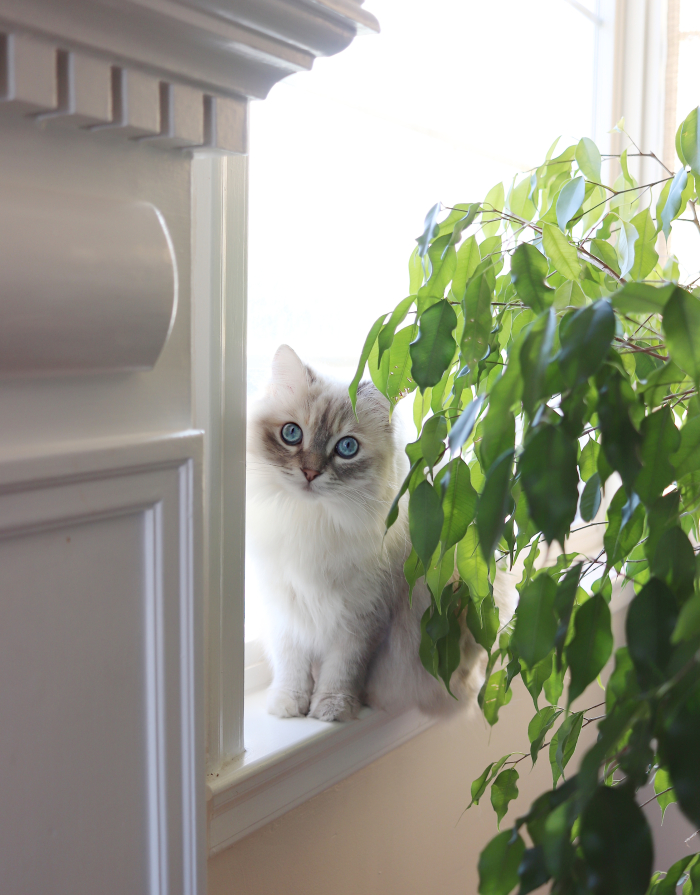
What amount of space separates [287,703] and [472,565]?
480 millimetres

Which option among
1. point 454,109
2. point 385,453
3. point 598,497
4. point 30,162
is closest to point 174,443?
point 30,162

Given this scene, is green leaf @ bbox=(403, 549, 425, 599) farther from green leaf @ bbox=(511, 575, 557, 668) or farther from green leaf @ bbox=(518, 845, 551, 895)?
green leaf @ bbox=(518, 845, 551, 895)

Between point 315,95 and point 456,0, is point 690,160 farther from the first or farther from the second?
point 456,0

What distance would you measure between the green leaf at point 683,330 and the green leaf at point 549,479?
9 centimetres

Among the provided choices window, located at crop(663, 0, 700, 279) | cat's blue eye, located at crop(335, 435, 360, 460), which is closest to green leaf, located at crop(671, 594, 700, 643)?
cat's blue eye, located at crop(335, 435, 360, 460)

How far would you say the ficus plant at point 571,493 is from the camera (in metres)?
0.38

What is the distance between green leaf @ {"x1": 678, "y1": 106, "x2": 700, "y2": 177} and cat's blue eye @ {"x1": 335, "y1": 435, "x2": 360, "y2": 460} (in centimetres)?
53

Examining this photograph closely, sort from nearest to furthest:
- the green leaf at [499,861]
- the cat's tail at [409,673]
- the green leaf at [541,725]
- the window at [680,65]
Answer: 1. the green leaf at [499,861]
2. the green leaf at [541,725]
3. the cat's tail at [409,673]
4. the window at [680,65]

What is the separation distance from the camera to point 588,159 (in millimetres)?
720

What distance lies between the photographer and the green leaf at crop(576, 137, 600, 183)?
2.36 ft

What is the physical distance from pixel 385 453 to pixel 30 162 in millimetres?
629

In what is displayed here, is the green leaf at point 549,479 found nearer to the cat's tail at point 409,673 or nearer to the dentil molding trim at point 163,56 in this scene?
the dentil molding trim at point 163,56

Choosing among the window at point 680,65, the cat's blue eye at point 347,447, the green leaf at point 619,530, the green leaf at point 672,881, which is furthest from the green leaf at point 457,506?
the window at point 680,65

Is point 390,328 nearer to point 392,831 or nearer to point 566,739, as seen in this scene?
point 566,739
